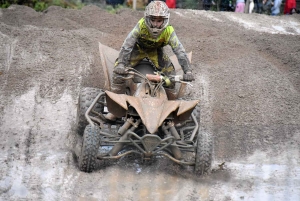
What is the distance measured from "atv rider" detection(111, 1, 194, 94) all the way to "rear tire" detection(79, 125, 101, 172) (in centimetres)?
120

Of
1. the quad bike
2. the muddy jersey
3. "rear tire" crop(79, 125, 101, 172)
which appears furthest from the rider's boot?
"rear tire" crop(79, 125, 101, 172)

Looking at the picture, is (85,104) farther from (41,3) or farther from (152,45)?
(41,3)

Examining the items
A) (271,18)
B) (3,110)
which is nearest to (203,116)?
(3,110)

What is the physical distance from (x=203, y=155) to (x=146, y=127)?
0.88m

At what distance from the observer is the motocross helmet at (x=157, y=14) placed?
879 cm

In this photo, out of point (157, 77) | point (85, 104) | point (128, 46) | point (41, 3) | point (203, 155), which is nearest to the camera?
point (203, 155)

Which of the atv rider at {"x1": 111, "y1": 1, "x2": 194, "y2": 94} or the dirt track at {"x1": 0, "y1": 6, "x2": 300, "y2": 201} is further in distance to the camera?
the atv rider at {"x1": 111, "y1": 1, "x2": 194, "y2": 94}

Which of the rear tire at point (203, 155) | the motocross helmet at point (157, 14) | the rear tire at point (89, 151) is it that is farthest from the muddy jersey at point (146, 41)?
the rear tire at point (89, 151)

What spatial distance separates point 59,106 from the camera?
1079 centimetres

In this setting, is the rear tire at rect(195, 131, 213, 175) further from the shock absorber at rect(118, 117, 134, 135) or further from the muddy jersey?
the muddy jersey

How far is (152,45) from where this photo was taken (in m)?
9.45

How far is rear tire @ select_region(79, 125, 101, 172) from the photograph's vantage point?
8.09 metres

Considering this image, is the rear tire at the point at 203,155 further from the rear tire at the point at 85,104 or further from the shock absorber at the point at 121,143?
the rear tire at the point at 85,104

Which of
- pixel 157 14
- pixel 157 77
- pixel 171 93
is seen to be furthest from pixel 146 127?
pixel 157 14
